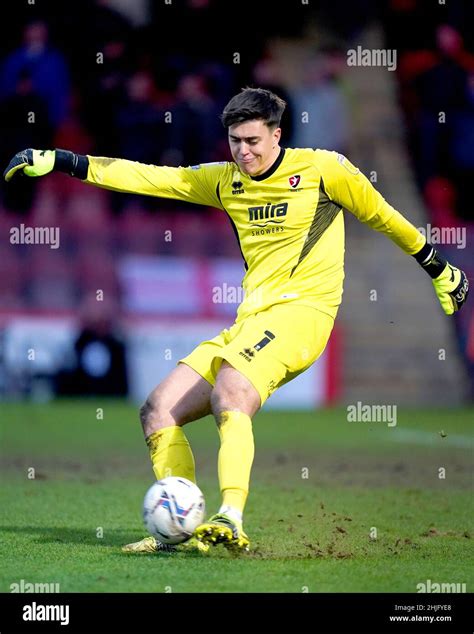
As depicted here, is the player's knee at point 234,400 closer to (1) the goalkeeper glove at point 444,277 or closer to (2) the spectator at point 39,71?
(1) the goalkeeper glove at point 444,277

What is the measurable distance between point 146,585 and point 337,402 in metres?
12.1

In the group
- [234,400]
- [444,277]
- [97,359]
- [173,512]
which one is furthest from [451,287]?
[97,359]

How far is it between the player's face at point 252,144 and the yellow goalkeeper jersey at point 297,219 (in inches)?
4.5

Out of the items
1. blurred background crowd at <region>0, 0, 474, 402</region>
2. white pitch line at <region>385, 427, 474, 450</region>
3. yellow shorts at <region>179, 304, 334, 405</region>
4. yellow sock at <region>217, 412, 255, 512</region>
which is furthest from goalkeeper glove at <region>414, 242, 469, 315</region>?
blurred background crowd at <region>0, 0, 474, 402</region>

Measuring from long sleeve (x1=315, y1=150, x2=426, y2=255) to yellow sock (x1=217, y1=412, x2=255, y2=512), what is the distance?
1475mm

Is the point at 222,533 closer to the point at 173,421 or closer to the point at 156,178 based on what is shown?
the point at 173,421

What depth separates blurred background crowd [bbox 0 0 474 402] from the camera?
58.4 feet

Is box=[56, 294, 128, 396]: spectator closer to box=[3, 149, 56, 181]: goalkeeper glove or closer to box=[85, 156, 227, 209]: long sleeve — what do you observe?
box=[85, 156, 227, 209]: long sleeve

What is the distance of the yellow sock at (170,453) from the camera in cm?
723

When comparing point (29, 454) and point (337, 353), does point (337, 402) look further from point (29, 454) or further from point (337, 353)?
point (29, 454)

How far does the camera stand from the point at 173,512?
6695mm

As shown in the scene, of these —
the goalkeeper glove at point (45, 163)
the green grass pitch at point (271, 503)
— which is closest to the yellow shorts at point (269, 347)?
the green grass pitch at point (271, 503)

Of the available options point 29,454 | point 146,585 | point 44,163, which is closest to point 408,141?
point 29,454

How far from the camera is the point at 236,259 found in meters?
17.8
